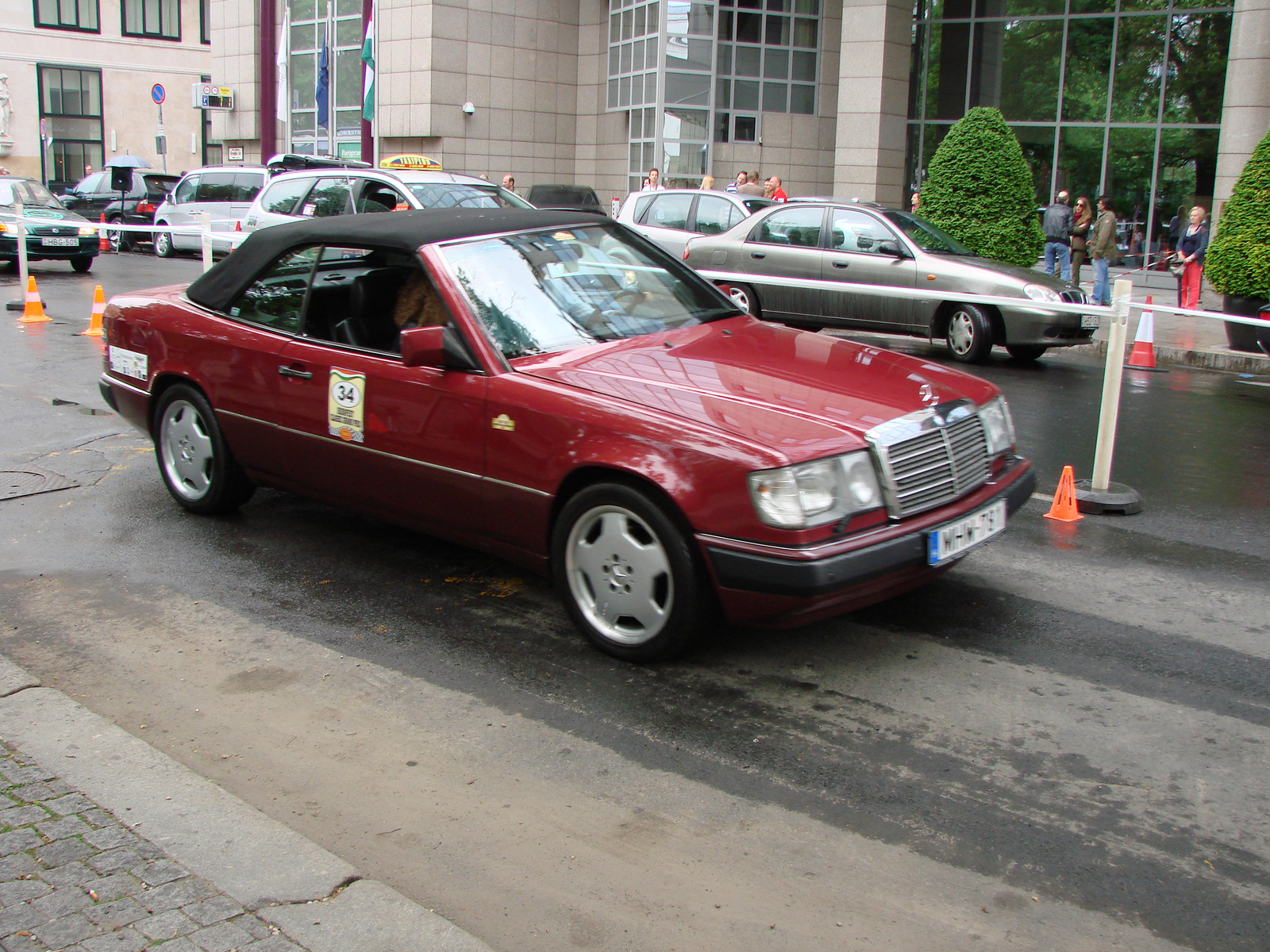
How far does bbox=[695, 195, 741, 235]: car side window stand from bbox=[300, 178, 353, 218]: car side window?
14.8 ft

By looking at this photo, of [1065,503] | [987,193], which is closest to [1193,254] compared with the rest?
[987,193]

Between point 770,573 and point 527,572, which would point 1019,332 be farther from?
point 770,573

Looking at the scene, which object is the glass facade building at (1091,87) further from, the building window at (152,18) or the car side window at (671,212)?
the building window at (152,18)

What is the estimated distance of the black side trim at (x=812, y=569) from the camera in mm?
3951

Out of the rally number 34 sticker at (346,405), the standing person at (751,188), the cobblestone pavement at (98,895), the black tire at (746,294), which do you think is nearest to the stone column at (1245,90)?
the standing person at (751,188)

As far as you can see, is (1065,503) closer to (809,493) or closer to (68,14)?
(809,493)

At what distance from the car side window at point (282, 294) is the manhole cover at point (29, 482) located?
1886 mm

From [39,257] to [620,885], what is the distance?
21.1 m

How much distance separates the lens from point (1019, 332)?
12.5 meters

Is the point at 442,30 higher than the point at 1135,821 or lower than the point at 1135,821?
higher

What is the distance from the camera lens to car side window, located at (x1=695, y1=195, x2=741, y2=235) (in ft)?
50.4

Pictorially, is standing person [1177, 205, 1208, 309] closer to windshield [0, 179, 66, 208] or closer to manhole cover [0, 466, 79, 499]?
manhole cover [0, 466, 79, 499]

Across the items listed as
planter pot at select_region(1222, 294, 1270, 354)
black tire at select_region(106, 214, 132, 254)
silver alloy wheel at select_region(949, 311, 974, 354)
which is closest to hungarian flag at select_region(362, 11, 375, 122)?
black tire at select_region(106, 214, 132, 254)

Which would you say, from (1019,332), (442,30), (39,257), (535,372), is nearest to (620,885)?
(535,372)
